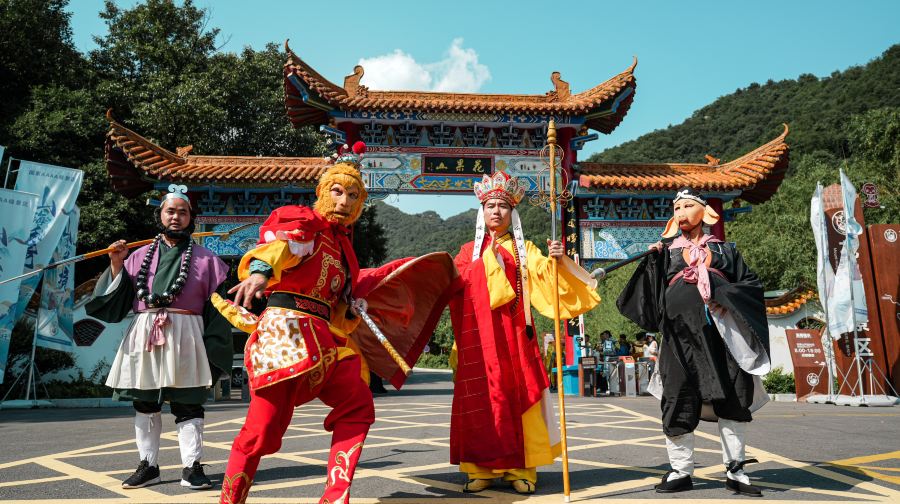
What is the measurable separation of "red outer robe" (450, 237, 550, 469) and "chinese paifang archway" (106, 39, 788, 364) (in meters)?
10.4

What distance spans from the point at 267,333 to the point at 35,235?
38.0 feet

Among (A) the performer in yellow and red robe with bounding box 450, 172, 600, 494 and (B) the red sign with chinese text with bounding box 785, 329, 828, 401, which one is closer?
(A) the performer in yellow and red robe with bounding box 450, 172, 600, 494

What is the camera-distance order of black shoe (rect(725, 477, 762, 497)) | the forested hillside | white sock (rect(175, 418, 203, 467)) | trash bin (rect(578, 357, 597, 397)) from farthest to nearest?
the forested hillside → trash bin (rect(578, 357, 597, 397)) → white sock (rect(175, 418, 203, 467)) → black shoe (rect(725, 477, 762, 497))

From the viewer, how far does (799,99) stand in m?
53.2

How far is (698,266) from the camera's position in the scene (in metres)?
4.50

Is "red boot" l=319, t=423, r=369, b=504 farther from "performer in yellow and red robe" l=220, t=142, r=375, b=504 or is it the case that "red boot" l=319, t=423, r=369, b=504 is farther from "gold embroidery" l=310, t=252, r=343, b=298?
"gold embroidery" l=310, t=252, r=343, b=298

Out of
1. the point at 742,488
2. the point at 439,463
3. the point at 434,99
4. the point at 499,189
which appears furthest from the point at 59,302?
the point at 742,488

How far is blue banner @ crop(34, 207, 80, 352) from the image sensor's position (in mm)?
12742

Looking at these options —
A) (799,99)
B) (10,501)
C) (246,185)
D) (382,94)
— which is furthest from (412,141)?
(799,99)

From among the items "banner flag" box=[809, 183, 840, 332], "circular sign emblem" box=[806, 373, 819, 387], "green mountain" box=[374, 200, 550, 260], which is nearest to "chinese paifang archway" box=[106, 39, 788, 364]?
"banner flag" box=[809, 183, 840, 332]

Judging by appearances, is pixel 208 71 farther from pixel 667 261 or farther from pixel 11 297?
pixel 667 261

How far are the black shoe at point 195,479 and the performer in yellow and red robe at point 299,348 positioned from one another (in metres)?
1.30

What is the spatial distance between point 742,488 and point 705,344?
915 mm

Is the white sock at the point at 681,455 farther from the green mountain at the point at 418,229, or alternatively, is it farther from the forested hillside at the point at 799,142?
the green mountain at the point at 418,229
